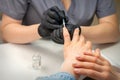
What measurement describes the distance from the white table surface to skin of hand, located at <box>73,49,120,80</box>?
0.58 feet

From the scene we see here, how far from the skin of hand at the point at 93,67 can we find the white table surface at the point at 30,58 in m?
0.18

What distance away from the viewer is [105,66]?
791 millimetres

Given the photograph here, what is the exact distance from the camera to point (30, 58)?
0.99 metres

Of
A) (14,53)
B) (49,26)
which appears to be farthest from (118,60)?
(14,53)

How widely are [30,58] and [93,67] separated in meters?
0.33

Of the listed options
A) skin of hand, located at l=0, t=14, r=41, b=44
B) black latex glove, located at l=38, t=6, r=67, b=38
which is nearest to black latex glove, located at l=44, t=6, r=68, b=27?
black latex glove, located at l=38, t=6, r=67, b=38

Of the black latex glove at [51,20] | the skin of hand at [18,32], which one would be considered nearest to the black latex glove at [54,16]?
the black latex glove at [51,20]

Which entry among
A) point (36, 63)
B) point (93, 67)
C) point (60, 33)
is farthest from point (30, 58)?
point (93, 67)

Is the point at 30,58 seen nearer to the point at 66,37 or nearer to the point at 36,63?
the point at 36,63

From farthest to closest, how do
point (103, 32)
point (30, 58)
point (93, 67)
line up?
point (103, 32)
point (30, 58)
point (93, 67)

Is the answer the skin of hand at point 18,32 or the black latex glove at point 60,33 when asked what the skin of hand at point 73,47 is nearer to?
the black latex glove at point 60,33

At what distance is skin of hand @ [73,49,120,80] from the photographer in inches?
29.9

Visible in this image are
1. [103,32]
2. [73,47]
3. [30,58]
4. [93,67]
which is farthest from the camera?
[103,32]

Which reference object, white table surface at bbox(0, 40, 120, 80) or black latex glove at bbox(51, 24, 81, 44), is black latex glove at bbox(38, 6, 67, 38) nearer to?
black latex glove at bbox(51, 24, 81, 44)
